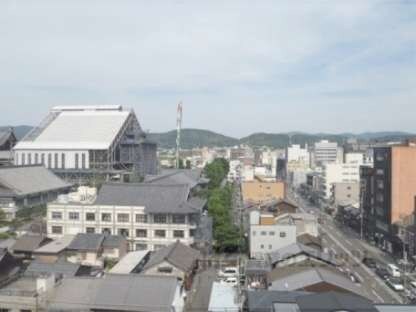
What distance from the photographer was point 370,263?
2516cm

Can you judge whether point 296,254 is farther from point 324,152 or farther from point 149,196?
point 324,152

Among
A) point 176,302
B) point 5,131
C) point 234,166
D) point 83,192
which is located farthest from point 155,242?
point 234,166

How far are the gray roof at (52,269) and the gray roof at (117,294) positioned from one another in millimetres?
1787

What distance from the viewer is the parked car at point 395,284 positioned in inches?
803

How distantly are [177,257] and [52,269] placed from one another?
5.57m

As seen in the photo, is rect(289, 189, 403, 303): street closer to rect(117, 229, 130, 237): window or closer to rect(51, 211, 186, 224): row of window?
rect(51, 211, 186, 224): row of window

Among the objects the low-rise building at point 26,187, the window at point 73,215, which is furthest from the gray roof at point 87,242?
the low-rise building at point 26,187

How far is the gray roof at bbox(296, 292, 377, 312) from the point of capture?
35.3 feet

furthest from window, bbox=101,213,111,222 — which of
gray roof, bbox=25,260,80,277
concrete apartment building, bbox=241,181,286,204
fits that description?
concrete apartment building, bbox=241,181,286,204

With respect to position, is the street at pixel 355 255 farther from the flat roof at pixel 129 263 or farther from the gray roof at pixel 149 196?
the flat roof at pixel 129 263

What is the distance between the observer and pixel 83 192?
30.9 meters

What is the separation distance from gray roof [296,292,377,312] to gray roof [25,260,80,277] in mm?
9105

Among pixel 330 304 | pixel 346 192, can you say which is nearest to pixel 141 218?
pixel 330 304

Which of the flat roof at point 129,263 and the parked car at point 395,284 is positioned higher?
the flat roof at point 129,263
